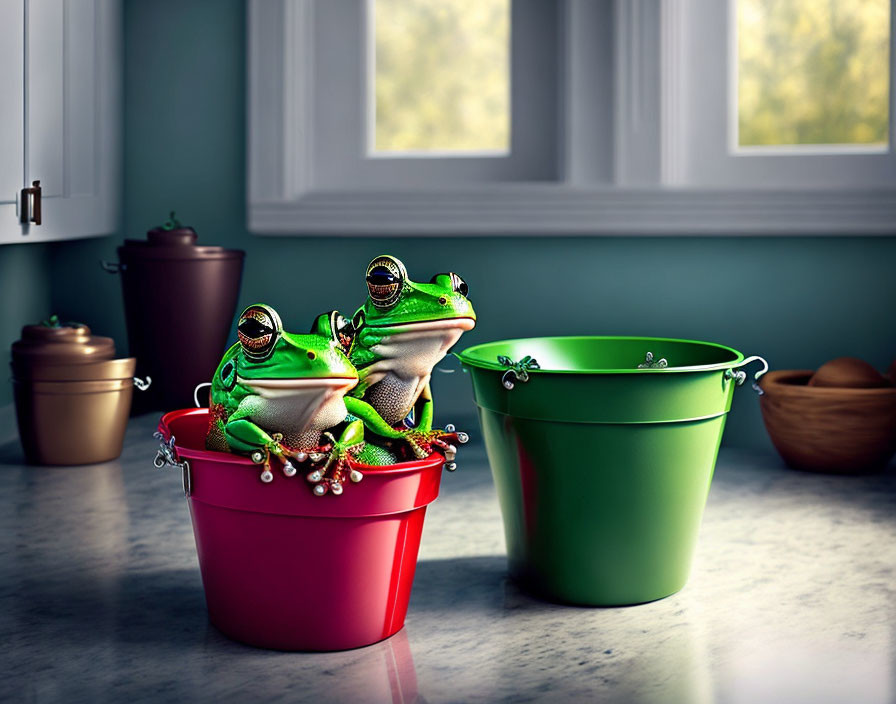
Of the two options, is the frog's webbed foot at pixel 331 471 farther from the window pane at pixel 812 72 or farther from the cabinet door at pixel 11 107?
the window pane at pixel 812 72

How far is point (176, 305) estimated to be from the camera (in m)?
1.98

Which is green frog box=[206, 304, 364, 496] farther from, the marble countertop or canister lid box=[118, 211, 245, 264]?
canister lid box=[118, 211, 245, 264]

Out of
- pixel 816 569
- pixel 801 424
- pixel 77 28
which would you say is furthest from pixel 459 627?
pixel 77 28

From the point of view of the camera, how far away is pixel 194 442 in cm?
118

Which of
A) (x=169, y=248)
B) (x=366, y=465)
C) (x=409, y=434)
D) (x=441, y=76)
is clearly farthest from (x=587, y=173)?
(x=366, y=465)

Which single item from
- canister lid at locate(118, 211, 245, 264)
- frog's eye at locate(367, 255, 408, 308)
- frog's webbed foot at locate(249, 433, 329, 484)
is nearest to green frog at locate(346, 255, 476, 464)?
frog's eye at locate(367, 255, 408, 308)

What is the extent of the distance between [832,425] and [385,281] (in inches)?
38.8

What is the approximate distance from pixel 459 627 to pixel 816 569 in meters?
0.48

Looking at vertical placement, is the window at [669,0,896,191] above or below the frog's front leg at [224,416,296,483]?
above

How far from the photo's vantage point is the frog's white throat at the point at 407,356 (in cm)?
107

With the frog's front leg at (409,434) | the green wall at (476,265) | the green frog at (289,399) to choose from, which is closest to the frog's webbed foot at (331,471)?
the green frog at (289,399)

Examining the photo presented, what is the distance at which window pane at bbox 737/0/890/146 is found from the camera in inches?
80.8

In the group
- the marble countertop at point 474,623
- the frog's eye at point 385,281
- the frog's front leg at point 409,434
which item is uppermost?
the frog's eye at point 385,281

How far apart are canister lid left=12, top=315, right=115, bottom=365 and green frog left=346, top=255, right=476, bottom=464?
80 centimetres
